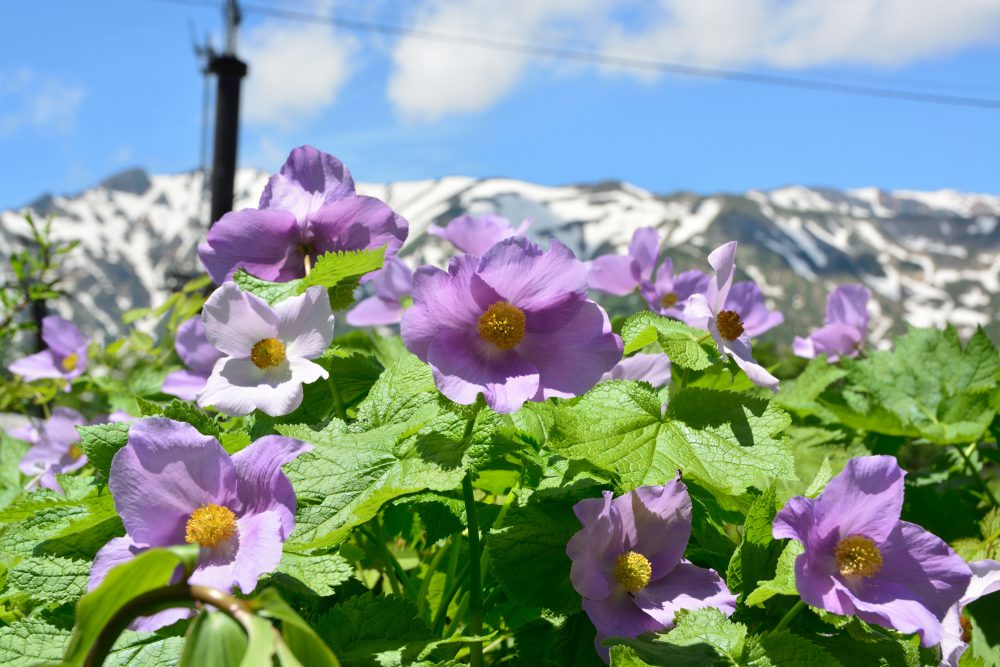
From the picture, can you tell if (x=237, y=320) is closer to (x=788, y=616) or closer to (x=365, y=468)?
(x=365, y=468)

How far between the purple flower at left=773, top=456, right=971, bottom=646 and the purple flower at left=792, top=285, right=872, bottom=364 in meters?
0.86

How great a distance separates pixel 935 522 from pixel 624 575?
2.32 ft

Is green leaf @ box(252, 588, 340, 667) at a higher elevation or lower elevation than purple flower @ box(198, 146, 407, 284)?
lower

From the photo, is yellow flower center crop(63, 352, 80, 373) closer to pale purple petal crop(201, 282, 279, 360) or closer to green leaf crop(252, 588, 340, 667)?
pale purple petal crop(201, 282, 279, 360)

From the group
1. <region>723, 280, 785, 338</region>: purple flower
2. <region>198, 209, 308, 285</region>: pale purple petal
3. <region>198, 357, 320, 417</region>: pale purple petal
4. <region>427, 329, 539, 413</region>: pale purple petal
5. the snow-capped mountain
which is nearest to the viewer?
<region>427, 329, 539, 413</region>: pale purple petal

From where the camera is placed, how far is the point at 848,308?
1.68 metres

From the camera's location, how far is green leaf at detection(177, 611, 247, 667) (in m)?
0.42

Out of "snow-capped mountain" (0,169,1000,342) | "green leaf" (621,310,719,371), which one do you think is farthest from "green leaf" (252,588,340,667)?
"snow-capped mountain" (0,169,1000,342)

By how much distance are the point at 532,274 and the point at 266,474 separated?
30 cm

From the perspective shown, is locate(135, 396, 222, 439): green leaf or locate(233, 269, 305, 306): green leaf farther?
locate(233, 269, 305, 306): green leaf

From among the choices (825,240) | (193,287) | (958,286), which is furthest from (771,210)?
(193,287)

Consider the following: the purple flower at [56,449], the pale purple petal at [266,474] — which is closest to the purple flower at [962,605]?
the pale purple petal at [266,474]

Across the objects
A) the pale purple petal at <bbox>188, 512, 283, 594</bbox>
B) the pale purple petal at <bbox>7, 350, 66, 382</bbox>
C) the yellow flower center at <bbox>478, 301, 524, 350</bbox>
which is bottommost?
the pale purple petal at <bbox>7, 350, 66, 382</bbox>

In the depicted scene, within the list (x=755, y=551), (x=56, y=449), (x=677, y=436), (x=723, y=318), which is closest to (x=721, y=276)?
(x=723, y=318)
